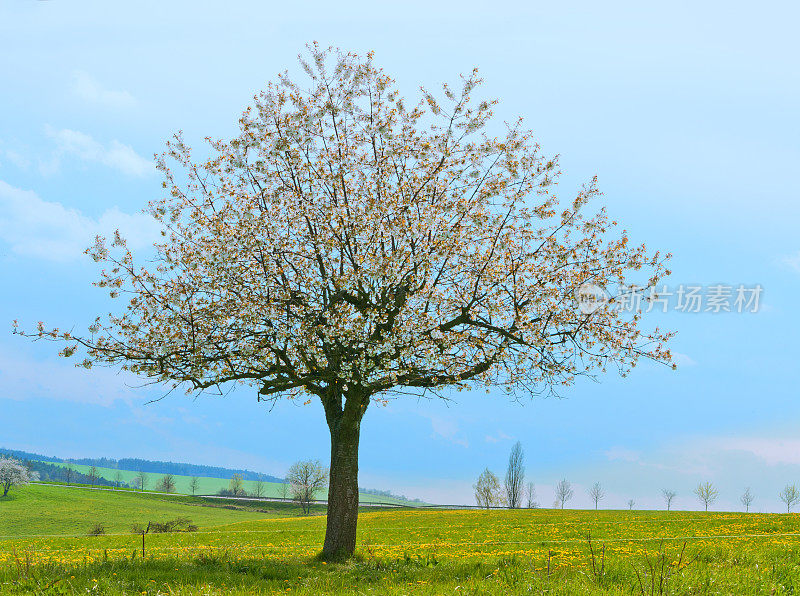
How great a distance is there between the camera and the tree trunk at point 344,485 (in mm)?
15961

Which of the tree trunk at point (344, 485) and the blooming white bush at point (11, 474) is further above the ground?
the tree trunk at point (344, 485)

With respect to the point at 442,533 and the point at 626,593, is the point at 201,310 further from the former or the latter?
the point at 442,533

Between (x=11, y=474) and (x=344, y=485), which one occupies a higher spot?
(x=344, y=485)

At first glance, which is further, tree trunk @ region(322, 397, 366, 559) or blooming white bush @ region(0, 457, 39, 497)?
blooming white bush @ region(0, 457, 39, 497)

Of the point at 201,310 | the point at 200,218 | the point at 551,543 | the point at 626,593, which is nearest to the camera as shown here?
the point at 626,593

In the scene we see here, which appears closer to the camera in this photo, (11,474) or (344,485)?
(344,485)

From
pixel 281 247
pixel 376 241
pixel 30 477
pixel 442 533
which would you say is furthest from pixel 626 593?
pixel 30 477

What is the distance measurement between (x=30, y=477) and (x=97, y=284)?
337ft

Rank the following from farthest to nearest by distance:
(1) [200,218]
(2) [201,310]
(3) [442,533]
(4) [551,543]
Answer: (3) [442,533]
(4) [551,543]
(1) [200,218]
(2) [201,310]

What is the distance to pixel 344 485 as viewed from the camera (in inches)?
631

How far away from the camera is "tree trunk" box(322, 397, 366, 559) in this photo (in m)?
16.0

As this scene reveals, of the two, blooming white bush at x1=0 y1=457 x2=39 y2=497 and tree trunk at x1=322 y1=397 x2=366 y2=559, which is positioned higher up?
tree trunk at x1=322 y1=397 x2=366 y2=559

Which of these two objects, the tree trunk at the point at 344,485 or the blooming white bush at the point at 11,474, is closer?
the tree trunk at the point at 344,485

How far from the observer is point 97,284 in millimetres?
16000
